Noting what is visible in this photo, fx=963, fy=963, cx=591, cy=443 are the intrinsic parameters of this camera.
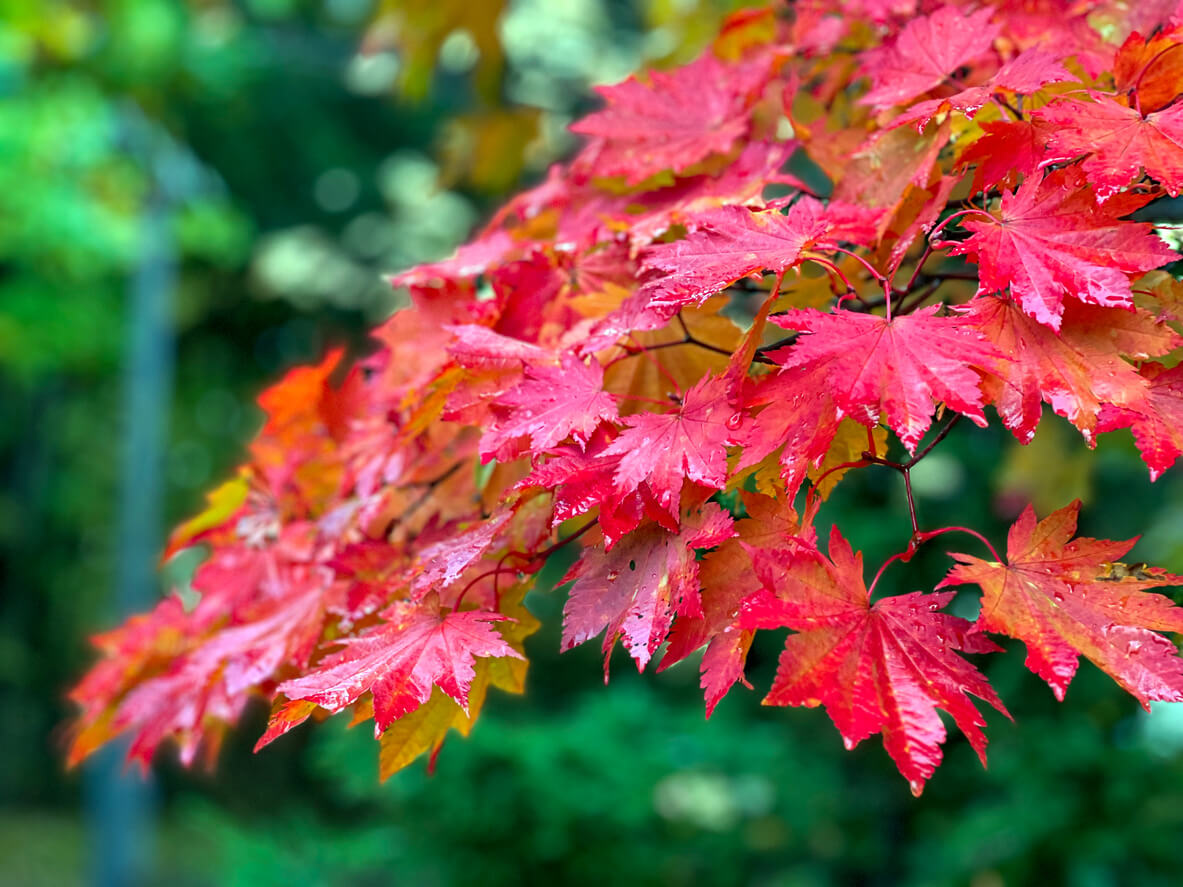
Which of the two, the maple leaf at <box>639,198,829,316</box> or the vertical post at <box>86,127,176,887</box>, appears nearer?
the maple leaf at <box>639,198,829,316</box>

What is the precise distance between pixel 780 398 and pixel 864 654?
0.18m

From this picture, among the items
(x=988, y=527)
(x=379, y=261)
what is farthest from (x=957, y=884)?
(x=379, y=261)

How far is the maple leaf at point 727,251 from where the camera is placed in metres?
0.69

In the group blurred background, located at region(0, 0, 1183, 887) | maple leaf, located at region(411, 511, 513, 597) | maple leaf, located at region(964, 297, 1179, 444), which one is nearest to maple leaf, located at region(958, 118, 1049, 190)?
maple leaf, located at region(964, 297, 1179, 444)

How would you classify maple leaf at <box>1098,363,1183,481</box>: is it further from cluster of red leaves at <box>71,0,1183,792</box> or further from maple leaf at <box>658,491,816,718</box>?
maple leaf at <box>658,491,816,718</box>

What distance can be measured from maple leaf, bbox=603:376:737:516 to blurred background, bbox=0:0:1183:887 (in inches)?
51.6

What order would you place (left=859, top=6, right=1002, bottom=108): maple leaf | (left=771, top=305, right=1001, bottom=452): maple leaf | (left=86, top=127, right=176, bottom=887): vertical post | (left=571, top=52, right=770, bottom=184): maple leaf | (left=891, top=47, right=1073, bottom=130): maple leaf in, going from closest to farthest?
(left=771, top=305, right=1001, bottom=452): maple leaf, (left=891, top=47, right=1073, bottom=130): maple leaf, (left=859, top=6, right=1002, bottom=108): maple leaf, (left=571, top=52, right=770, bottom=184): maple leaf, (left=86, top=127, right=176, bottom=887): vertical post

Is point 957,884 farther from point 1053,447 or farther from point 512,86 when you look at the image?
point 512,86

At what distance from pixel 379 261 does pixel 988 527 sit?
534 centimetres

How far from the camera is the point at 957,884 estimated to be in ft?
9.33

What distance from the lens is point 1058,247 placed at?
0.68m

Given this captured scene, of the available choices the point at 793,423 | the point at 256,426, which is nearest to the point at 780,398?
the point at 793,423

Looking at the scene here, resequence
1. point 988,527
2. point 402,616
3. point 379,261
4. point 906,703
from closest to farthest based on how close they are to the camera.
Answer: point 906,703
point 402,616
point 988,527
point 379,261

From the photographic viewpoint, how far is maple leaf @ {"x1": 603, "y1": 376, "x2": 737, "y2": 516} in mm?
672
